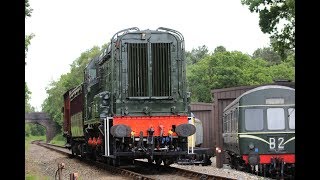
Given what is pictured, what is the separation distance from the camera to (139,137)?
14.8 meters

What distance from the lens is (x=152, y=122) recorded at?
48.8 feet

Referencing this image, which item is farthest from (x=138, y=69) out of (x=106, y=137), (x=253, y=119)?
(x=253, y=119)

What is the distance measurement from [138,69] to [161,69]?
2.10 feet

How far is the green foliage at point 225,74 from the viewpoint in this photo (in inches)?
2422

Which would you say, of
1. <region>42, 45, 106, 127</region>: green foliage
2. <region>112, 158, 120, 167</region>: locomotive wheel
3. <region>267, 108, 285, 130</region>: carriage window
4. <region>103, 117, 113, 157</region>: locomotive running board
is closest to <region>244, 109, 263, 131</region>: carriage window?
<region>267, 108, 285, 130</region>: carriage window

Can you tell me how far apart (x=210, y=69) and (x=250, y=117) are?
49.4 metres

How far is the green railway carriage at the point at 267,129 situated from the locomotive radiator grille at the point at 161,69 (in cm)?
315

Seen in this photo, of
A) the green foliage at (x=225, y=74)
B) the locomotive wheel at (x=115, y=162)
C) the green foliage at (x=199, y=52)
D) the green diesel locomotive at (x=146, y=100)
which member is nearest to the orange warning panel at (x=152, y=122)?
the green diesel locomotive at (x=146, y=100)

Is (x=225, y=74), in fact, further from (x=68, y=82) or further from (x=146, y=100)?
(x=146, y=100)

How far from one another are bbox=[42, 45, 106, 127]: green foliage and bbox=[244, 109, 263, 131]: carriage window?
181ft

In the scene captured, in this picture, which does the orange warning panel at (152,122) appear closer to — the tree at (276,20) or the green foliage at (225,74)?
the tree at (276,20)
